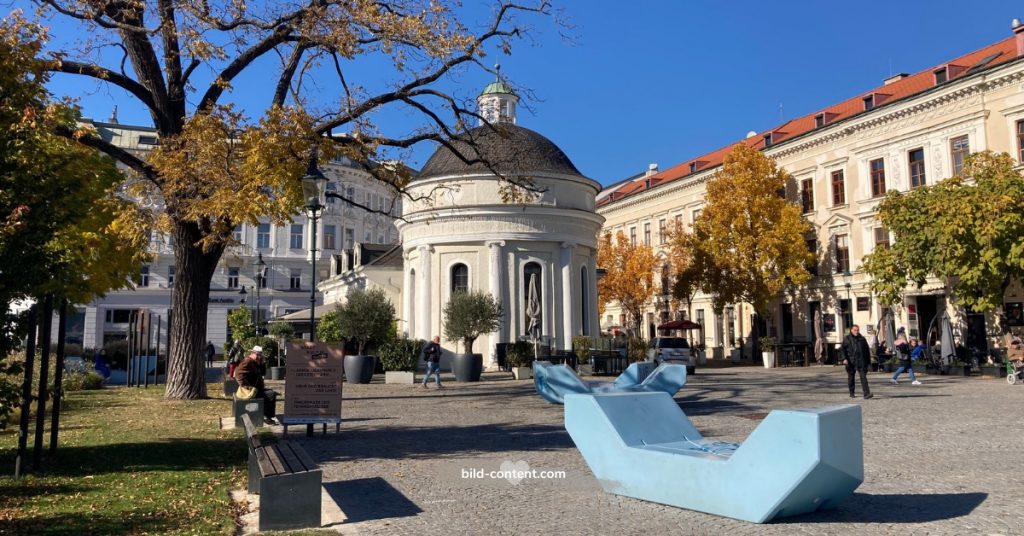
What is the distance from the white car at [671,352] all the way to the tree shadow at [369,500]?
22.5 metres

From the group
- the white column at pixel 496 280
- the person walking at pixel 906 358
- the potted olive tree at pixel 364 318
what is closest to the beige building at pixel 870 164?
the person walking at pixel 906 358

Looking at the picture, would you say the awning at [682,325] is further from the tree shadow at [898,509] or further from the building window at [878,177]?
the tree shadow at [898,509]

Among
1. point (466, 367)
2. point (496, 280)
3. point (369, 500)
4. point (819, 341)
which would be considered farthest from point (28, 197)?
point (819, 341)

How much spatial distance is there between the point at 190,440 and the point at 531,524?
A: 6.92 metres

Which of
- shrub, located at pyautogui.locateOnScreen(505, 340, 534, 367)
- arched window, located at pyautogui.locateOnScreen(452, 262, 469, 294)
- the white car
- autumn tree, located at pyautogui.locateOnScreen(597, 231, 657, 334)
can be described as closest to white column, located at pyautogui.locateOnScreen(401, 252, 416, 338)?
arched window, located at pyautogui.locateOnScreen(452, 262, 469, 294)

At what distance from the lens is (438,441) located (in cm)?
1116

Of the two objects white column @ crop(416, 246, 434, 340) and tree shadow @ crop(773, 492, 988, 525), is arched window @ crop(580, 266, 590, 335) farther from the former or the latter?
tree shadow @ crop(773, 492, 988, 525)

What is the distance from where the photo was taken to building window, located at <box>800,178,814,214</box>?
42500mm

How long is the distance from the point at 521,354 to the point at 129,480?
2093 centimetres

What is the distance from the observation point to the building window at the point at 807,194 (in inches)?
1673

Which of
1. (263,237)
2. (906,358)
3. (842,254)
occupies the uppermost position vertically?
(263,237)

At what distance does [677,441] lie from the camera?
726 centimetres

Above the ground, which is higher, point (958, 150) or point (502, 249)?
point (958, 150)

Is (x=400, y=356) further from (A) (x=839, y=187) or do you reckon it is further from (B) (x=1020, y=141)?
(A) (x=839, y=187)
